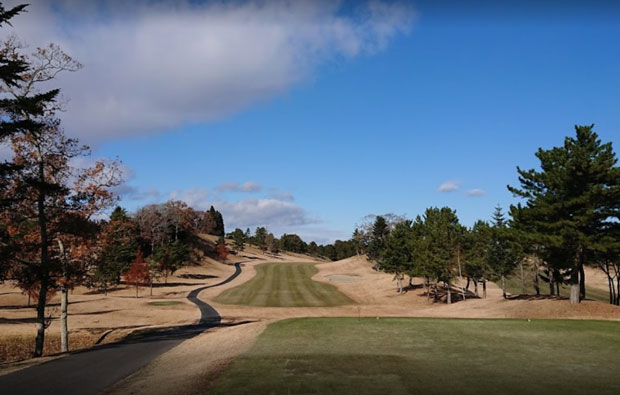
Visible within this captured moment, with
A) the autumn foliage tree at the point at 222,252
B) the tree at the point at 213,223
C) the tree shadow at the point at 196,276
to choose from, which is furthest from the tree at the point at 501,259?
the tree at the point at 213,223

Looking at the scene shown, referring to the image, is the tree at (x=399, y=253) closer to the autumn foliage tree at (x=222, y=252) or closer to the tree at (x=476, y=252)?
the tree at (x=476, y=252)

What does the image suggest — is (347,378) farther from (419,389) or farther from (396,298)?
(396,298)

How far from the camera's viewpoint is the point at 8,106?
2081cm

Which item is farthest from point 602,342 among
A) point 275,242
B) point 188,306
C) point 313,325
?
point 275,242

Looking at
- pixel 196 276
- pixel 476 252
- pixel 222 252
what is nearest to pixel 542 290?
pixel 476 252

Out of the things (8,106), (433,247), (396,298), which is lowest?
(396,298)

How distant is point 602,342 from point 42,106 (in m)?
30.2

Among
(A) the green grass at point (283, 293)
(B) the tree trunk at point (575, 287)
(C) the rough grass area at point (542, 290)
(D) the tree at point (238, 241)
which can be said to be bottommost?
(C) the rough grass area at point (542, 290)

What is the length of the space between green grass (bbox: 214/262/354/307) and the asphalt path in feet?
107

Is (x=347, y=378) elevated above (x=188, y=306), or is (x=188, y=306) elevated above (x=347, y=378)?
(x=347, y=378)

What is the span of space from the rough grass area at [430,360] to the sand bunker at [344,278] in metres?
63.8

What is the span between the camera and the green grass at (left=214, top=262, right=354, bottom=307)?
58594 millimetres

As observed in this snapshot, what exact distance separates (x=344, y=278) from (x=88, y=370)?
7770 centimetres

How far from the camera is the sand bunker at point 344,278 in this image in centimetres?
8869
